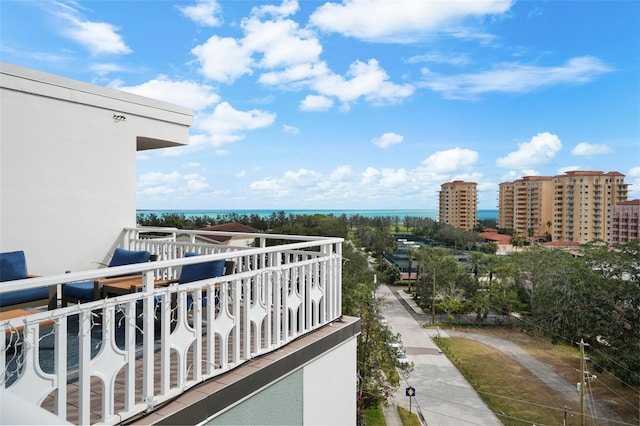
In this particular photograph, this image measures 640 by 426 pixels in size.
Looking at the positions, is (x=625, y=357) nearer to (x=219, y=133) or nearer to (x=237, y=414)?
(x=237, y=414)

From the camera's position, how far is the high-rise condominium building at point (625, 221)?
4909cm

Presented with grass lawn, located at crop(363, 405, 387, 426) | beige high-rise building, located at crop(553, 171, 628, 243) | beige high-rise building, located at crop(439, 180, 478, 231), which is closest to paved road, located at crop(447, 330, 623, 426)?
grass lawn, located at crop(363, 405, 387, 426)

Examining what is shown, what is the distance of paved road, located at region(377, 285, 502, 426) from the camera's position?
17.6 meters

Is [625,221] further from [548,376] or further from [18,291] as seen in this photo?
[18,291]

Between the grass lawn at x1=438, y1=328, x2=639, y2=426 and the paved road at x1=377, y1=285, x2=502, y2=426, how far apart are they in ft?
2.09

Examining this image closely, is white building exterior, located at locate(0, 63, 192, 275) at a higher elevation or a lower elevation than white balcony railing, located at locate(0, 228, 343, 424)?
higher

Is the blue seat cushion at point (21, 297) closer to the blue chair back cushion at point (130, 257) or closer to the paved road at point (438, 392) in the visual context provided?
the blue chair back cushion at point (130, 257)

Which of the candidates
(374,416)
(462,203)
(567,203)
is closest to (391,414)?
(374,416)

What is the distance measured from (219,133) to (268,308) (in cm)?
3903

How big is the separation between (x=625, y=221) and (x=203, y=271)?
204ft

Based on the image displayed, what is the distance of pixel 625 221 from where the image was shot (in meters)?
51.3

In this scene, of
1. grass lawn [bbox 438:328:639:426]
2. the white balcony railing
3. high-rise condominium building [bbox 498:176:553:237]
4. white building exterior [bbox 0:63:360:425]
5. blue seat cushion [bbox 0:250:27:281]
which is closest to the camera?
the white balcony railing

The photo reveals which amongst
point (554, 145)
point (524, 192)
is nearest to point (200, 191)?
point (524, 192)

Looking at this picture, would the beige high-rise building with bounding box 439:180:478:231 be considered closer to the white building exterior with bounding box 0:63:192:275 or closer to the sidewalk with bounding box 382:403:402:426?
the sidewalk with bounding box 382:403:402:426
